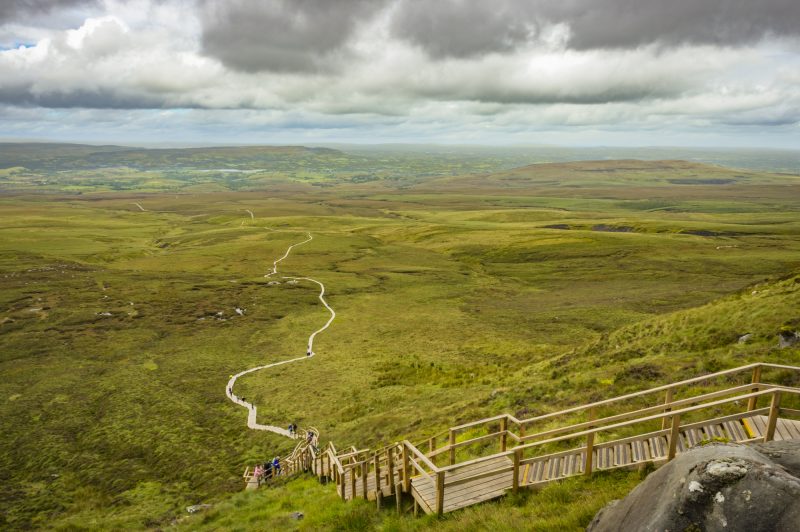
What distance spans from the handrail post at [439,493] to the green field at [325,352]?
0.44 m

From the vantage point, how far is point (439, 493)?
12.2m

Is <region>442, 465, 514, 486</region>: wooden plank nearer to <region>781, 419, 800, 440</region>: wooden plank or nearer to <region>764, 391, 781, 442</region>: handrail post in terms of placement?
<region>764, 391, 781, 442</region>: handrail post

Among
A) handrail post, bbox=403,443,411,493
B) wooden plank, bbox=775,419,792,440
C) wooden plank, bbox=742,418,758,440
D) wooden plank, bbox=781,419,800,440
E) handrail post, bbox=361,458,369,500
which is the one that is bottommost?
handrail post, bbox=361,458,369,500

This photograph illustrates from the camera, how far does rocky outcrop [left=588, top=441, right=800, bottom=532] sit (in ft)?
22.6

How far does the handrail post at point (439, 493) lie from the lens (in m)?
12.1

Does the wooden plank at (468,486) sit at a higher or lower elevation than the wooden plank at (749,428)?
lower

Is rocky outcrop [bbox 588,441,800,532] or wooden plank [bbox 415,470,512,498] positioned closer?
rocky outcrop [bbox 588,441,800,532]

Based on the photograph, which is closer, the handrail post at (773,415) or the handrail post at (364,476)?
the handrail post at (773,415)

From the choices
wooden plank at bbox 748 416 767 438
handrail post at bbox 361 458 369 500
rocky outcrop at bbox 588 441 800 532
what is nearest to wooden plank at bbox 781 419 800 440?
wooden plank at bbox 748 416 767 438

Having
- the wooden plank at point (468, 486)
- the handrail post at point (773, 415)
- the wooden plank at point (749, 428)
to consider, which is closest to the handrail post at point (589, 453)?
the wooden plank at point (468, 486)

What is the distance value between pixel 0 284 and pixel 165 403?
8015cm

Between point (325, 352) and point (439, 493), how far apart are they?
49218 millimetres

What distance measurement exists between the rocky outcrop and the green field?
3016 millimetres

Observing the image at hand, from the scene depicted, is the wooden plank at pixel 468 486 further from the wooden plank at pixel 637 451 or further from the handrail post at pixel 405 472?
the wooden plank at pixel 637 451
